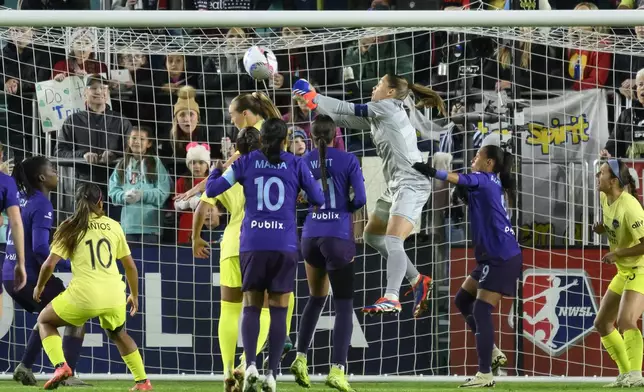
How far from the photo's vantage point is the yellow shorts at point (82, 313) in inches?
340

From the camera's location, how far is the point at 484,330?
375 inches

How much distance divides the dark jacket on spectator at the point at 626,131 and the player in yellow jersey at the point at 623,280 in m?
1.56

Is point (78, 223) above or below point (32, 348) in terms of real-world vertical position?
above

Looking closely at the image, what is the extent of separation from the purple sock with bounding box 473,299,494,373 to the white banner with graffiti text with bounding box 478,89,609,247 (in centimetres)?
181

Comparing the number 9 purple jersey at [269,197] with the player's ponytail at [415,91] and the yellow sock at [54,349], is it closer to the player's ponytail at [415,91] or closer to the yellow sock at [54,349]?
the yellow sock at [54,349]

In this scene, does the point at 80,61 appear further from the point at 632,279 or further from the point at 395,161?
the point at 632,279

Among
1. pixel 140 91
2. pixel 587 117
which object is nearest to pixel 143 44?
pixel 140 91

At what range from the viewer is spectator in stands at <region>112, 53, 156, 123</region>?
37.6 feet

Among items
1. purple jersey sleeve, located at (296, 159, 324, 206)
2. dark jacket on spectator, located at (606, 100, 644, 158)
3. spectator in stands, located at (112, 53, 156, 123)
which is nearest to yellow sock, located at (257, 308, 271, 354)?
purple jersey sleeve, located at (296, 159, 324, 206)

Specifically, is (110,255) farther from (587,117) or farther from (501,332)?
(587,117)

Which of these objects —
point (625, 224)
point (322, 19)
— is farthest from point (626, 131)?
point (322, 19)

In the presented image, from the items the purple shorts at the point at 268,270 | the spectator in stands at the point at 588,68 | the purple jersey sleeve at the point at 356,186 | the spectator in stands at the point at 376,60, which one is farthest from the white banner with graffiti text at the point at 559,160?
the purple shorts at the point at 268,270

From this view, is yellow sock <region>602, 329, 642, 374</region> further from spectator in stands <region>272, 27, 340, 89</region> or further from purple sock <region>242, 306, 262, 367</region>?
spectator in stands <region>272, 27, 340, 89</region>

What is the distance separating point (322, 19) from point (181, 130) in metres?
2.41
